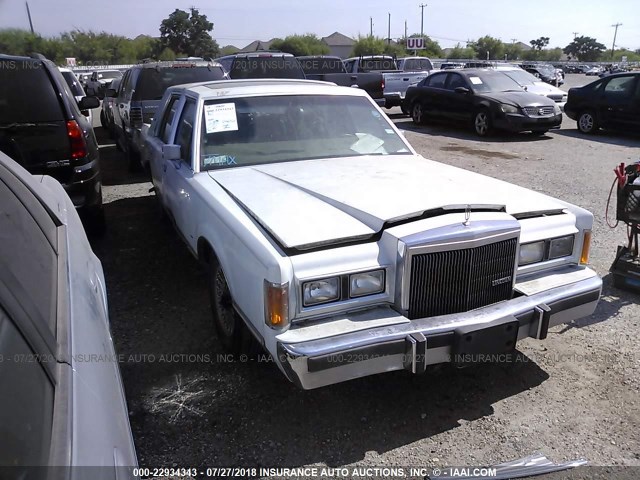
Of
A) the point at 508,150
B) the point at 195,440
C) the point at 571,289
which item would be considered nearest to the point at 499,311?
the point at 571,289

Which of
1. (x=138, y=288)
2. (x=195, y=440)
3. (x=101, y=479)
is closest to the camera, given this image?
(x=101, y=479)

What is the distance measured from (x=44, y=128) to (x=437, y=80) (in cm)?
1227

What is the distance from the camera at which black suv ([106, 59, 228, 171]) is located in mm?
8898

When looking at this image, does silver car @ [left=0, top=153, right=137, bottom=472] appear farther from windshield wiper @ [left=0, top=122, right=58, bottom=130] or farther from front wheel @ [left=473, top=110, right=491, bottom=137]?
front wheel @ [left=473, top=110, right=491, bottom=137]

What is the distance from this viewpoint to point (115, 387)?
1.96 metres

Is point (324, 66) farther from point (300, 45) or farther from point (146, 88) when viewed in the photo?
point (300, 45)

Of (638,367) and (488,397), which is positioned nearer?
(488,397)

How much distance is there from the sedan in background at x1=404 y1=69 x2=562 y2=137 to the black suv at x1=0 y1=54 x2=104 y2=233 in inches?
406

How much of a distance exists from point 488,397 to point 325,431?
1.05 m

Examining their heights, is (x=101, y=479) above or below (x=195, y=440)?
above

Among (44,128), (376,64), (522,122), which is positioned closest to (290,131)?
(44,128)

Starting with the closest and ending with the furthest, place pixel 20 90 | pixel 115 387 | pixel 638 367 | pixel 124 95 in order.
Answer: pixel 115 387 < pixel 638 367 < pixel 20 90 < pixel 124 95

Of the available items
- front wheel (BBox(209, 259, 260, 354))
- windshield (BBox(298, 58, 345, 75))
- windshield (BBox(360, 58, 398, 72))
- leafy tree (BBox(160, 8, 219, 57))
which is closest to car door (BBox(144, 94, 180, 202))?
front wheel (BBox(209, 259, 260, 354))

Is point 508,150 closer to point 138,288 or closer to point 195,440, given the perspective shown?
point 138,288
